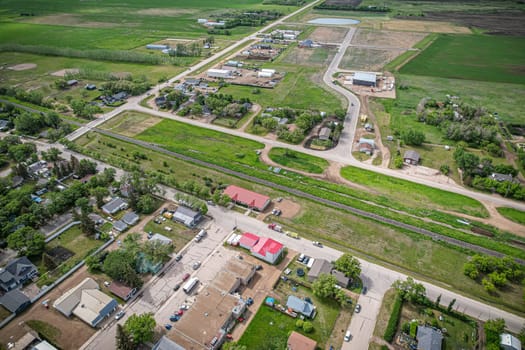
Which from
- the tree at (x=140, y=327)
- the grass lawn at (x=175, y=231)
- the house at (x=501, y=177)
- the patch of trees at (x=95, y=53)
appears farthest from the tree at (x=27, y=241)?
the patch of trees at (x=95, y=53)

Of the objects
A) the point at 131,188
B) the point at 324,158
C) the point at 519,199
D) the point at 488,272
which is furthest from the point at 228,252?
the point at 519,199

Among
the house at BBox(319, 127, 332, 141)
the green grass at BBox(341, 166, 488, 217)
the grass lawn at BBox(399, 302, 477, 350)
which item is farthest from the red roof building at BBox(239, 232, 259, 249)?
the house at BBox(319, 127, 332, 141)

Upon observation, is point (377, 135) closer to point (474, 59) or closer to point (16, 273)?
point (16, 273)

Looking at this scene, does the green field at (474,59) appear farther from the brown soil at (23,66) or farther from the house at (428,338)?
the brown soil at (23,66)

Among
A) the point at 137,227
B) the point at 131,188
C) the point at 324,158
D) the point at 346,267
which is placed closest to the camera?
the point at 346,267

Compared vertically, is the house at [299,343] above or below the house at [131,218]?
below

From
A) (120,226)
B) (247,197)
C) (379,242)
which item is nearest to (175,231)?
(120,226)

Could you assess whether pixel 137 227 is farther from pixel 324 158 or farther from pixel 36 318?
pixel 324 158

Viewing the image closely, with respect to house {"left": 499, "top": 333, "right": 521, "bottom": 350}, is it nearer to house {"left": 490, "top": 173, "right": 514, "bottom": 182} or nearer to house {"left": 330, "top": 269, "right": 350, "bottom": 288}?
house {"left": 330, "top": 269, "right": 350, "bottom": 288}
